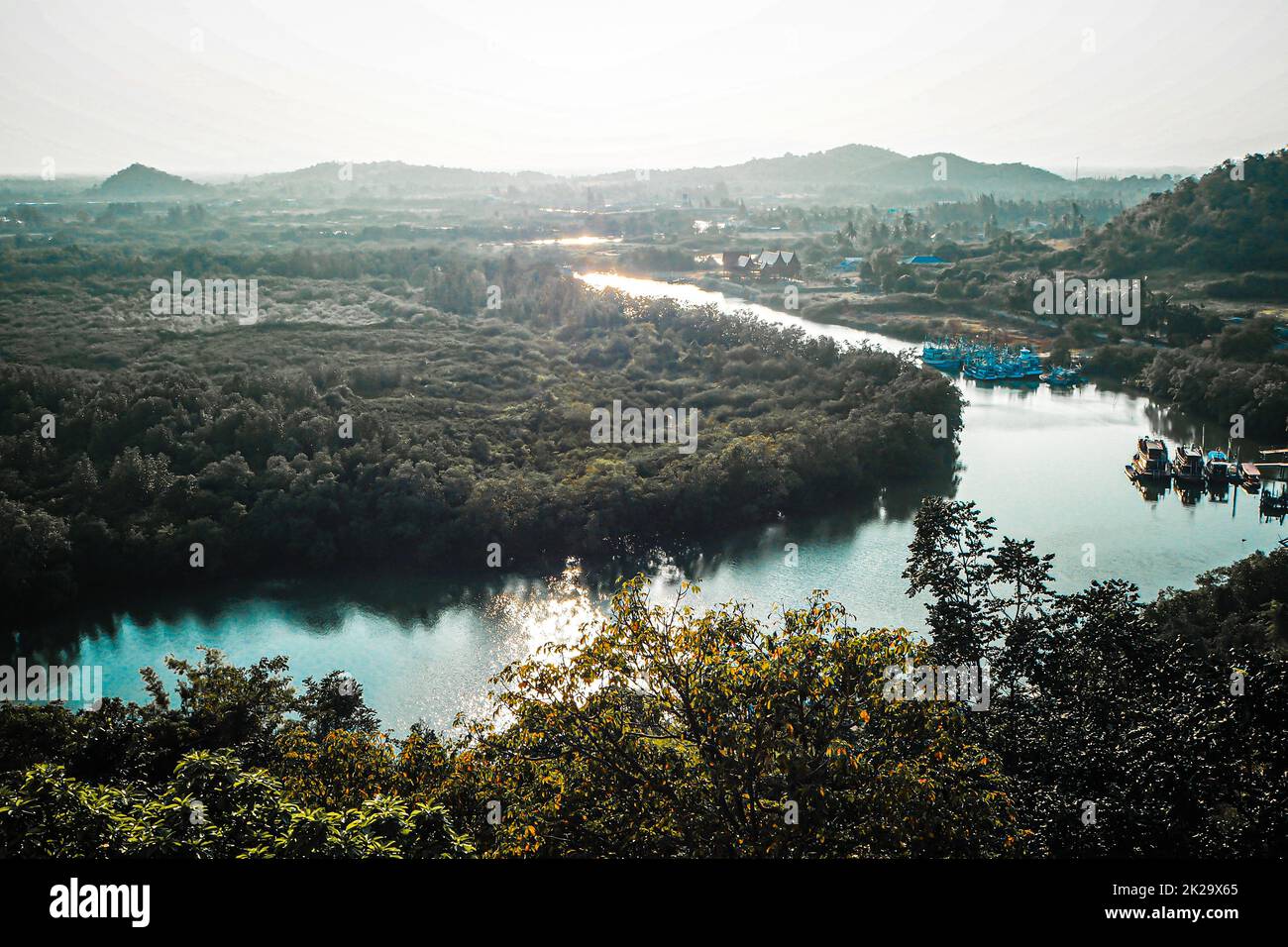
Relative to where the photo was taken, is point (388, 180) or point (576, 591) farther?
point (388, 180)

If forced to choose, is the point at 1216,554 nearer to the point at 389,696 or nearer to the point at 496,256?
the point at 389,696

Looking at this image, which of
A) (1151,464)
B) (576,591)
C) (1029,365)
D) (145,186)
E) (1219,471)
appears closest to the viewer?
(576,591)

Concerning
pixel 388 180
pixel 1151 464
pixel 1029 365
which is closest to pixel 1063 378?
pixel 1029 365

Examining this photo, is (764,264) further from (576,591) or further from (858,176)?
(858,176)

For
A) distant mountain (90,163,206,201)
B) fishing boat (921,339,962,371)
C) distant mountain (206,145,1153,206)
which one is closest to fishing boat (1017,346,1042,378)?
fishing boat (921,339,962,371)
